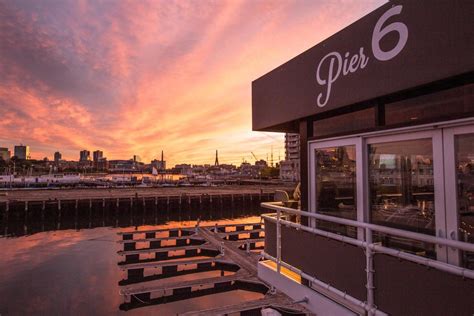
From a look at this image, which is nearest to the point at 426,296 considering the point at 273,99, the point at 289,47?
the point at 273,99

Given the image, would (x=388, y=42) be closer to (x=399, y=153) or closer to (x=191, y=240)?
(x=399, y=153)

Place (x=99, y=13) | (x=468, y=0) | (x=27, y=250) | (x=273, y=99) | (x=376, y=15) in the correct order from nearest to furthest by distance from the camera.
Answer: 1. (x=468, y=0)
2. (x=376, y=15)
3. (x=273, y=99)
4. (x=99, y=13)
5. (x=27, y=250)

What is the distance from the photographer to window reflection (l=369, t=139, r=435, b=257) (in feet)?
11.7

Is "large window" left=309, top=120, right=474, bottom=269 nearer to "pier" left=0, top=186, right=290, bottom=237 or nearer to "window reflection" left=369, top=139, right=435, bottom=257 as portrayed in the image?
"window reflection" left=369, top=139, right=435, bottom=257

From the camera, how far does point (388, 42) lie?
3975 mm

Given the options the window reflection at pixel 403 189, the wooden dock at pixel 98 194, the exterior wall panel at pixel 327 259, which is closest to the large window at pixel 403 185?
the window reflection at pixel 403 189

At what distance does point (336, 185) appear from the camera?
5137 millimetres

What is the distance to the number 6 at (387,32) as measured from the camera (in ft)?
12.3

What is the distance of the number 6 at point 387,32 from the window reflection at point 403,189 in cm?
116

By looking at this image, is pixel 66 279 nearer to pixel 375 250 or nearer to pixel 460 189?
pixel 375 250

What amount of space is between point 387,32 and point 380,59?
339 mm

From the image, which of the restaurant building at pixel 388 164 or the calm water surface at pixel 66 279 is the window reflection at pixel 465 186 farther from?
the calm water surface at pixel 66 279

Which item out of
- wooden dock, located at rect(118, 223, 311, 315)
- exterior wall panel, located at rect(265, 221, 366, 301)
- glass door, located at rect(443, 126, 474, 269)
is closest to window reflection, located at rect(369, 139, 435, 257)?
glass door, located at rect(443, 126, 474, 269)

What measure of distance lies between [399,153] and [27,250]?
2846 cm
